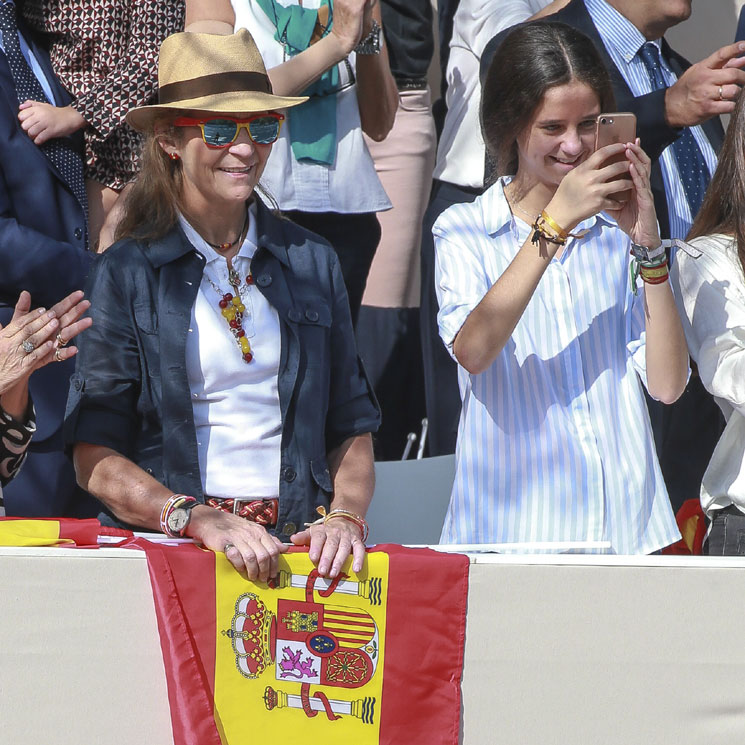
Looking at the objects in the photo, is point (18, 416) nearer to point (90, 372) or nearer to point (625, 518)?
point (90, 372)

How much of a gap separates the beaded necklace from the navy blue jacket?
40 mm

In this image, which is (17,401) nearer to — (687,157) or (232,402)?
(232,402)

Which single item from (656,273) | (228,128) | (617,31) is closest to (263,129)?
(228,128)

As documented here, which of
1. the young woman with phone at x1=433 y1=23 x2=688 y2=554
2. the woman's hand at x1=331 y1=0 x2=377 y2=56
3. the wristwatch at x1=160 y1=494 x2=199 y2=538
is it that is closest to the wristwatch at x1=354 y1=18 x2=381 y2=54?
the woman's hand at x1=331 y1=0 x2=377 y2=56

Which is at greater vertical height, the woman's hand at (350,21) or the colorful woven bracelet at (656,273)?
the woman's hand at (350,21)

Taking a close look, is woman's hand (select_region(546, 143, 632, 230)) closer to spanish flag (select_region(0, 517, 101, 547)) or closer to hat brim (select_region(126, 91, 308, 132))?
hat brim (select_region(126, 91, 308, 132))

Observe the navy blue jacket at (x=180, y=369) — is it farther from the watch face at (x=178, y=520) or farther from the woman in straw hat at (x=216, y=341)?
the watch face at (x=178, y=520)

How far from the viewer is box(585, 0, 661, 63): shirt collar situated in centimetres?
363

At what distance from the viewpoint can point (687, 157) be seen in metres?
3.76

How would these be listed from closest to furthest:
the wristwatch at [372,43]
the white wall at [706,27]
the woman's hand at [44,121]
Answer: the woman's hand at [44,121]
the wristwatch at [372,43]
the white wall at [706,27]

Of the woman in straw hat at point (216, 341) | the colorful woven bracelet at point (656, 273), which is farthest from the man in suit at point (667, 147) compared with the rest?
the woman in straw hat at point (216, 341)

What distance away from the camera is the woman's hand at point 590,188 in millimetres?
2555

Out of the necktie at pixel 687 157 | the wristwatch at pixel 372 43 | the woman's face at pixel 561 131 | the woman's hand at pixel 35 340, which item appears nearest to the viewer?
the woman's hand at pixel 35 340

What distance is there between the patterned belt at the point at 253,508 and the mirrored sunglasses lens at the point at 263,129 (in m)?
0.77
